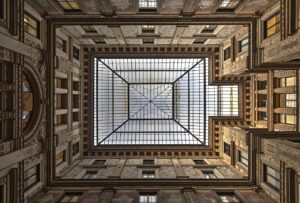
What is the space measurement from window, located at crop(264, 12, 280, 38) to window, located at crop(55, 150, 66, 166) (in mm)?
23245

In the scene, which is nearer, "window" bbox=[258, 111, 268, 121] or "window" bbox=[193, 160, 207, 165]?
"window" bbox=[258, 111, 268, 121]

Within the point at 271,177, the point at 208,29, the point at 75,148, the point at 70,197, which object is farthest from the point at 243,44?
the point at 70,197

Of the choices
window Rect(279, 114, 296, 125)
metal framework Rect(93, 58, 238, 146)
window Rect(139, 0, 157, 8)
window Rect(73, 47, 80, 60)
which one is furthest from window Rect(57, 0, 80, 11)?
window Rect(279, 114, 296, 125)

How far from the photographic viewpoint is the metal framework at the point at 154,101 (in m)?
37.1

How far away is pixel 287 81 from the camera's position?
23359 millimetres

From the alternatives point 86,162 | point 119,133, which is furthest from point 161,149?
point 86,162

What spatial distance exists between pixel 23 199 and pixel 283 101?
75.8 feet

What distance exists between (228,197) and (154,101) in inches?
750

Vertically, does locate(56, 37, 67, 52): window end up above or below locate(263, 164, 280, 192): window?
above

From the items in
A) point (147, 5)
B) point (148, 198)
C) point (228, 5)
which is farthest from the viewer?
point (147, 5)

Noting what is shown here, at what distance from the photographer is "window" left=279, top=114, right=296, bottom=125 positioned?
2222cm

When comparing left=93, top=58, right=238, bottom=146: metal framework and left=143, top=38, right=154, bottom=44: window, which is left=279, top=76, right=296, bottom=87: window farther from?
left=143, top=38, right=154, bottom=44: window

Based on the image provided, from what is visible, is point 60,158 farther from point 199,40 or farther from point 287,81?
point 287,81

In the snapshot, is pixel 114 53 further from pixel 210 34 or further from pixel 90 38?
pixel 210 34
